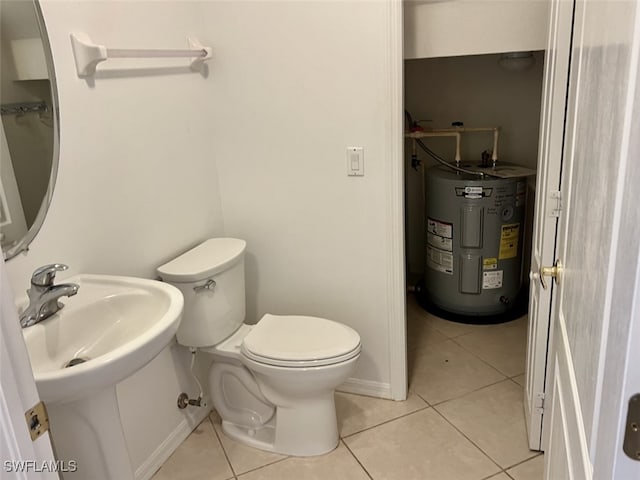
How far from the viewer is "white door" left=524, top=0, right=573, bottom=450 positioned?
1545mm

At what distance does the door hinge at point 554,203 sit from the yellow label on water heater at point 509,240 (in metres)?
1.14

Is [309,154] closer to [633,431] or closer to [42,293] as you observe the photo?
[42,293]

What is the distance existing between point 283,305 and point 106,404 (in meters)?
1.11

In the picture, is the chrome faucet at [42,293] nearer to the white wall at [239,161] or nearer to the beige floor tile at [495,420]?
the white wall at [239,161]

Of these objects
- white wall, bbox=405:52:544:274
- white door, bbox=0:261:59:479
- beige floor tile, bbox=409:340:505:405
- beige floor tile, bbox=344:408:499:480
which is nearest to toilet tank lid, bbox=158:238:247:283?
beige floor tile, bbox=344:408:499:480

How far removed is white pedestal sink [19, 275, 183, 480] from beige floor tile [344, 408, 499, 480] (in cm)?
92

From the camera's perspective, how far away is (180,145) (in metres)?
2.07

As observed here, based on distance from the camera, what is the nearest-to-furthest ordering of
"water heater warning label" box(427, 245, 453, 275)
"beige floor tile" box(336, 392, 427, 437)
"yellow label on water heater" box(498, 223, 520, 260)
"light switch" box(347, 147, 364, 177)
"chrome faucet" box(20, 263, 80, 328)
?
"chrome faucet" box(20, 263, 80, 328), "light switch" box(347, 147, 364, 177), "beige floor tile" box(336, 392, 427, 437), "yellow label on water heater" box(498, 223, 520, 260), "water heater warning label" box(427, 245, 453, 275)

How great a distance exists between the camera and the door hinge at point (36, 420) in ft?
2.48

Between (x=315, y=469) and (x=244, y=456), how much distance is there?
29cm

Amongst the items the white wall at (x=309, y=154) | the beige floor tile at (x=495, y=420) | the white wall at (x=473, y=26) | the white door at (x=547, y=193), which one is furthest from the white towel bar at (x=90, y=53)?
the beige floor tile at (x=495, y=420)

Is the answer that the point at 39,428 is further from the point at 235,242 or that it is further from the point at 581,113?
the point at 235,242

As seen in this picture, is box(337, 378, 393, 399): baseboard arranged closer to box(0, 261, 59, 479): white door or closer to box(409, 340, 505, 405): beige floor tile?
box(409, 340, 505, 405): beige floor tile

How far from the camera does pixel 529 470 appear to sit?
1.90m
